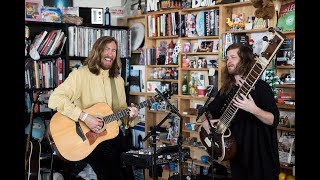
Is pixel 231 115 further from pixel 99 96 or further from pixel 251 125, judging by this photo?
pixel 99 96

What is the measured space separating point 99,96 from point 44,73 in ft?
4.15

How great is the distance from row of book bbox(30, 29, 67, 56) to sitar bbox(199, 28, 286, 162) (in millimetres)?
2268

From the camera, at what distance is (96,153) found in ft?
11.1

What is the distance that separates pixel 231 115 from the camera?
283cm

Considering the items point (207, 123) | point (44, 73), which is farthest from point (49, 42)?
point (207, 123)

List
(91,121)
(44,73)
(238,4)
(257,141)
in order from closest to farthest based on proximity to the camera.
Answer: (257,141)
(91,121)
(238,4)
(44,73)

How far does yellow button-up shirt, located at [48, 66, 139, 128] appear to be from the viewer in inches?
133

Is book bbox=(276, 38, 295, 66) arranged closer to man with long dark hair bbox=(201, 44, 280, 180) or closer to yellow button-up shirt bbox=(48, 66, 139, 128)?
man with long dark hair bbox=(201, 44, 280, 180)

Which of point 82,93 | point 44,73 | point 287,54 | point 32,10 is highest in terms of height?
point 32,10

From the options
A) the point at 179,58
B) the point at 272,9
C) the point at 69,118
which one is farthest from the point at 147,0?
the point at 69,118

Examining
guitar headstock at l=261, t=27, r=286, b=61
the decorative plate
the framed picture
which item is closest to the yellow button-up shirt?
the decorative plate

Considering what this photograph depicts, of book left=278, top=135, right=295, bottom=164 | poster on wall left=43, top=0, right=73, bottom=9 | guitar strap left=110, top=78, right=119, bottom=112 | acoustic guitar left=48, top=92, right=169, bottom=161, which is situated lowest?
book left=278, top=135, right=295, bottom=164

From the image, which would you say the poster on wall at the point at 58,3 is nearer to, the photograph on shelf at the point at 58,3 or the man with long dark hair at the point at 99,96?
the photograph on shelf at the point at 58,3
